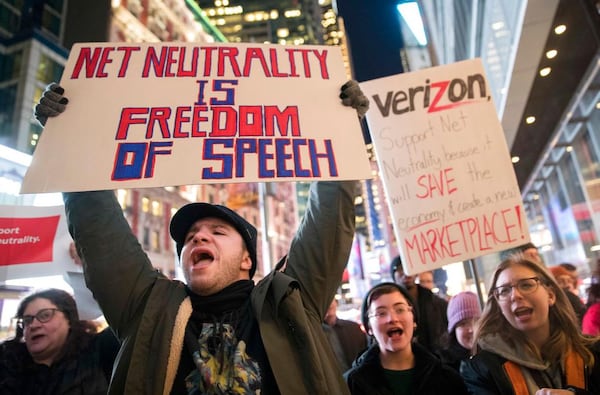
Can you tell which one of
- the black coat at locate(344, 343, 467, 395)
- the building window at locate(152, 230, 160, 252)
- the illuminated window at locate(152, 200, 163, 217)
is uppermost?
the illuminated window at locate(152, 200, 163, 217)

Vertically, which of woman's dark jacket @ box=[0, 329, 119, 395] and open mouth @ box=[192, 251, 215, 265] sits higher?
open mouth @ box=[192, 251, 215, 265]

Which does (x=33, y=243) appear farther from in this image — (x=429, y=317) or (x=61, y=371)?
(x=429, y=317)

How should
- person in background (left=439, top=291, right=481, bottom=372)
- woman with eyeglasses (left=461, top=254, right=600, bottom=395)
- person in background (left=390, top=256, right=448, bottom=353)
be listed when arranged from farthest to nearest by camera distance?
person in background (left=390, top=256, right=448, bottom=353) → person in background (left=439, top=291, right=481, bottom=372) → woman with eyeglasses (left=461, top=254, right=600, bottom=395)

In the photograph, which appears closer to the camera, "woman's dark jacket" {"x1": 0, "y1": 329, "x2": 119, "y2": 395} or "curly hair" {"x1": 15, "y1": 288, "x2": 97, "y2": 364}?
"woman's dark jacket" {"x1": 0, "y1": 329, "x2": 119, "y2": 395}

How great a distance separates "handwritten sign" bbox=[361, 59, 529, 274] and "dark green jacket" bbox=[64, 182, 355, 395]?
125 centimetres

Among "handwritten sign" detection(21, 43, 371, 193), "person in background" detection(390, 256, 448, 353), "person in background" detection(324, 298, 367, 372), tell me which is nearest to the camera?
"handwritten sign" detection(21, 43, 371, 193)

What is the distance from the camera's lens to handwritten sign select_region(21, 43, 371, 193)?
184cm

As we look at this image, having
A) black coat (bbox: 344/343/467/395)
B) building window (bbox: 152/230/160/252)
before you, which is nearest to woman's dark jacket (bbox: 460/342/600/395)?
black coat (bbox: 344/343/467/395)

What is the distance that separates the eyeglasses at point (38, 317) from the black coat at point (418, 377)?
5.94ft

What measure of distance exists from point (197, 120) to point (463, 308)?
2321 millimetres

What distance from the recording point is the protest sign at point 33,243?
2910 millimetres

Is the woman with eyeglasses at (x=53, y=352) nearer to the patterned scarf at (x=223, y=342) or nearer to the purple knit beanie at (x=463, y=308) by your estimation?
the patterned scarf at (x=223, y=342)

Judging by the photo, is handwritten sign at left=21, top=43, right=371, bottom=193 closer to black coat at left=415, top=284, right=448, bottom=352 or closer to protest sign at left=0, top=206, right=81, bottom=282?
protest sign at left=0, top=206, right=81, bottom=282

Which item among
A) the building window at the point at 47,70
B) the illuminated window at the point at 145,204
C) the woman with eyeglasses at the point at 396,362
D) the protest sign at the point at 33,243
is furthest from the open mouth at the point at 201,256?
the illuminated window at the point at 145,204
